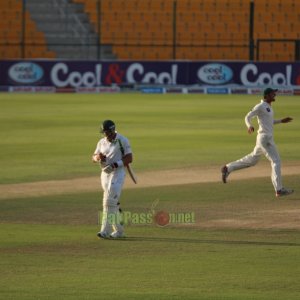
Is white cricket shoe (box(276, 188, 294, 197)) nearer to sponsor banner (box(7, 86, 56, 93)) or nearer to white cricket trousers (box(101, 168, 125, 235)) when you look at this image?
white cricket trousers (box(101, 168, 125, 235))

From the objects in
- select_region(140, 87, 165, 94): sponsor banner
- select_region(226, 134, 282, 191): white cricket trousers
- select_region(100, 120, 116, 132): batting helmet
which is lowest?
select_region(140, 87, 165, 94): sponsor banner

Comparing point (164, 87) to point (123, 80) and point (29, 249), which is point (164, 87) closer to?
point (123, 80)

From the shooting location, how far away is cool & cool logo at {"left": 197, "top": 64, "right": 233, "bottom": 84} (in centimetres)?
4853

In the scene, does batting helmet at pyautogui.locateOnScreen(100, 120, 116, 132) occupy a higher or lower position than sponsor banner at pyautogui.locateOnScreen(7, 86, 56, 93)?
higher

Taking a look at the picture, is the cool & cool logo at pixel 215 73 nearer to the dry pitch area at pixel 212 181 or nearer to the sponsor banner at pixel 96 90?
the sponsor banner at pixel 96 90

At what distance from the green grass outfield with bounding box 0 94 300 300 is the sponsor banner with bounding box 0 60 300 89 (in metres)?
15.5

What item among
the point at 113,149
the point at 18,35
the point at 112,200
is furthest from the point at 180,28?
the point at 112,200

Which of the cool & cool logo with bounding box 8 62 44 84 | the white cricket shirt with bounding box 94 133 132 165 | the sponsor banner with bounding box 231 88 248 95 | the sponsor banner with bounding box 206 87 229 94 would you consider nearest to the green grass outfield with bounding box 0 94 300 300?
the white cricket shirt with bounding box 94 133 132 165

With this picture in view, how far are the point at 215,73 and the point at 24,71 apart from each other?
8407 mm

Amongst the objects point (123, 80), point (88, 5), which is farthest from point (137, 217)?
point (88, 5)

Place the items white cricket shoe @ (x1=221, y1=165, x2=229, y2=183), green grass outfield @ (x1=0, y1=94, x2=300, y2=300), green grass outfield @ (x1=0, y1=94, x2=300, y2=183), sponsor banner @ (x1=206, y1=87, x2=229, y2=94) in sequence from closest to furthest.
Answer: green grass outfield @ (x1=0, y1=94, x2=300, y2=300) → white cricket shoe @ (x1=221, y1=165, x2=229, y2=183) → green grass outfield @ (x1=0, y1=94, x2=300, y2=183) → sponsor banner @ (x1=206, y1=87, x2=229, y2=94)

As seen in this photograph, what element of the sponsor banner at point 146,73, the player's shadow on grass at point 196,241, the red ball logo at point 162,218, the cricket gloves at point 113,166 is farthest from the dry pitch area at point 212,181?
the sponsor banner at point 146,73

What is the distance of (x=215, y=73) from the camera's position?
4866cm

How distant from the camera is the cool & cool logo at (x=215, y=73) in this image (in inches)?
1911
